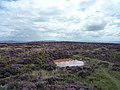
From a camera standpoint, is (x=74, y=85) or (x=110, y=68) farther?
(x=110, y=68)

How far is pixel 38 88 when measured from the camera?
21953 mm

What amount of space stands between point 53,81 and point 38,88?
10.3ft

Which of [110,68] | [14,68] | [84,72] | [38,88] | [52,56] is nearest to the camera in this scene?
[38,88]

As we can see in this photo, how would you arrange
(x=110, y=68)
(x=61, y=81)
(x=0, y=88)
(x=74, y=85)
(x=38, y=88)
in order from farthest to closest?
(x=110, y=68), (x=61, y=81), (x=74, y=85), (x=38, y=88), (x=0, y=88)

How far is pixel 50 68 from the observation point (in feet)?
111

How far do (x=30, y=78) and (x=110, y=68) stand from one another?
50.4 ft

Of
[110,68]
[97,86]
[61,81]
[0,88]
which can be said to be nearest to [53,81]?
[61,81]

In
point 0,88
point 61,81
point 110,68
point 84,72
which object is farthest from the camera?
point 110,68

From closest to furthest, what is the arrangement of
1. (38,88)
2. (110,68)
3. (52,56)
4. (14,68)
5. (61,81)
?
(38,88)
(61,81)
(14,68)
(110,68)
(52,56)

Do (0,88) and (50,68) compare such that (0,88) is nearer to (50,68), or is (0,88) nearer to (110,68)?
(50,68)

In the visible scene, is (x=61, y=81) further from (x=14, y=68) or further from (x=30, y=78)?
(x=14, y=68)

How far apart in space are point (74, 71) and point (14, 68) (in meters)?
8.43

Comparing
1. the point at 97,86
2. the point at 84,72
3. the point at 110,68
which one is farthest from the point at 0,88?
the point at 110,68

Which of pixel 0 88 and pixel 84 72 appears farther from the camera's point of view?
pixel 84 72
